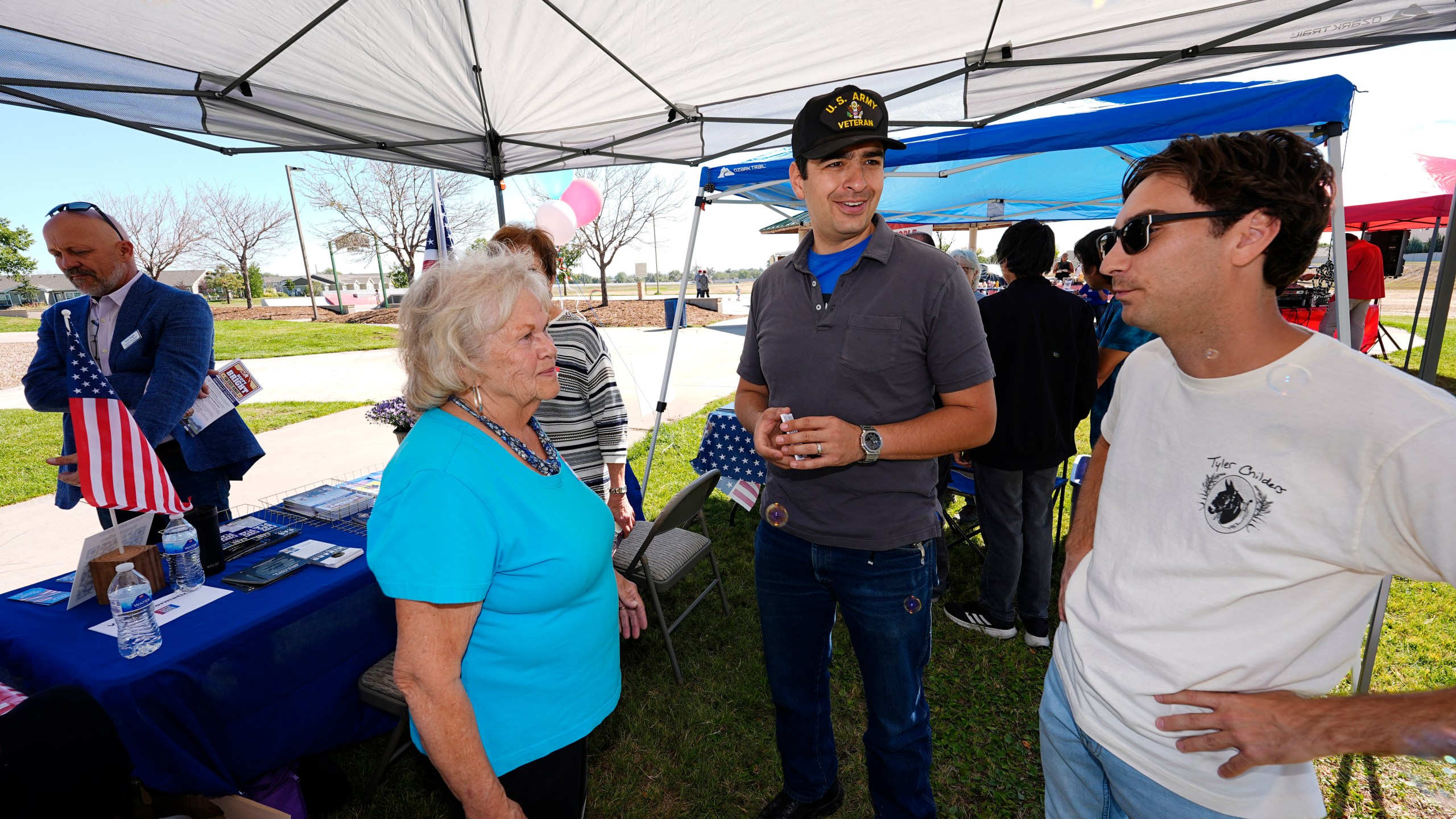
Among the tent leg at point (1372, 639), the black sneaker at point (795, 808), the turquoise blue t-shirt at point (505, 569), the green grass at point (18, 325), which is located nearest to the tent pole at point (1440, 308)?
the tent leg at point (1372, 639)

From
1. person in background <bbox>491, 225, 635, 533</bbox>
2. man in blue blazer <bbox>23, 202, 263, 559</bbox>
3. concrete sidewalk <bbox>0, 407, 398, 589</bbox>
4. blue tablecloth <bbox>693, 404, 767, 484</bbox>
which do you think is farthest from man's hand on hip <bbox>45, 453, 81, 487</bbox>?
blue tablecloth <bbox>693, 404, 767, 484</bbox>

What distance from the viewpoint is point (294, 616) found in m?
2.07

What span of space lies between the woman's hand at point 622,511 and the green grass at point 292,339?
46.9ft

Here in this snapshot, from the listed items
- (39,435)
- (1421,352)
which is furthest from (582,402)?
(39,435)

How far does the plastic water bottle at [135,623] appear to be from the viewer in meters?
1.74

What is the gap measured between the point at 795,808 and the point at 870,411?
1495mm

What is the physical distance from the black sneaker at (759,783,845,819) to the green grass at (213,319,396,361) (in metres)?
15.6

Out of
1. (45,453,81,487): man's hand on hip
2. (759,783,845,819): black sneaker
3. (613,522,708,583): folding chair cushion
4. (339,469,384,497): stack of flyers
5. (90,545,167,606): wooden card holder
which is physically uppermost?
(45,453,81,487): man's hand on hip

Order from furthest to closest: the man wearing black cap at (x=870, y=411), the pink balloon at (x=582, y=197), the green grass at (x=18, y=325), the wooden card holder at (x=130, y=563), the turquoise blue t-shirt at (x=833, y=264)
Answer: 1. the green grass at (x=18, y=325)
2. the pink balloon at (x=582, y=197)
3. the wooden card holder at (x=130, y=563)
4. the turquoise blue t-shirt at (x=833, y=264)
5. the man wearing black cap at (x=870, y=411)

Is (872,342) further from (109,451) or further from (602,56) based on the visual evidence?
(602,56)

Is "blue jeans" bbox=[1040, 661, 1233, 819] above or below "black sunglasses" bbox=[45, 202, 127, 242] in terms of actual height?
below

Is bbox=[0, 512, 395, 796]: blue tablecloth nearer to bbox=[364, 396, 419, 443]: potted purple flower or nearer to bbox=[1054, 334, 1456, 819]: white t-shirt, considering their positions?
bbox=[364, 396, 419, 443]: potted purple flower

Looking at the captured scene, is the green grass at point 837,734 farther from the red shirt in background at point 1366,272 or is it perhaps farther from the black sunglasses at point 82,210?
the red shirt in background at point 1366,272

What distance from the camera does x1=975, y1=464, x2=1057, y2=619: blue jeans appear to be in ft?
11.0
